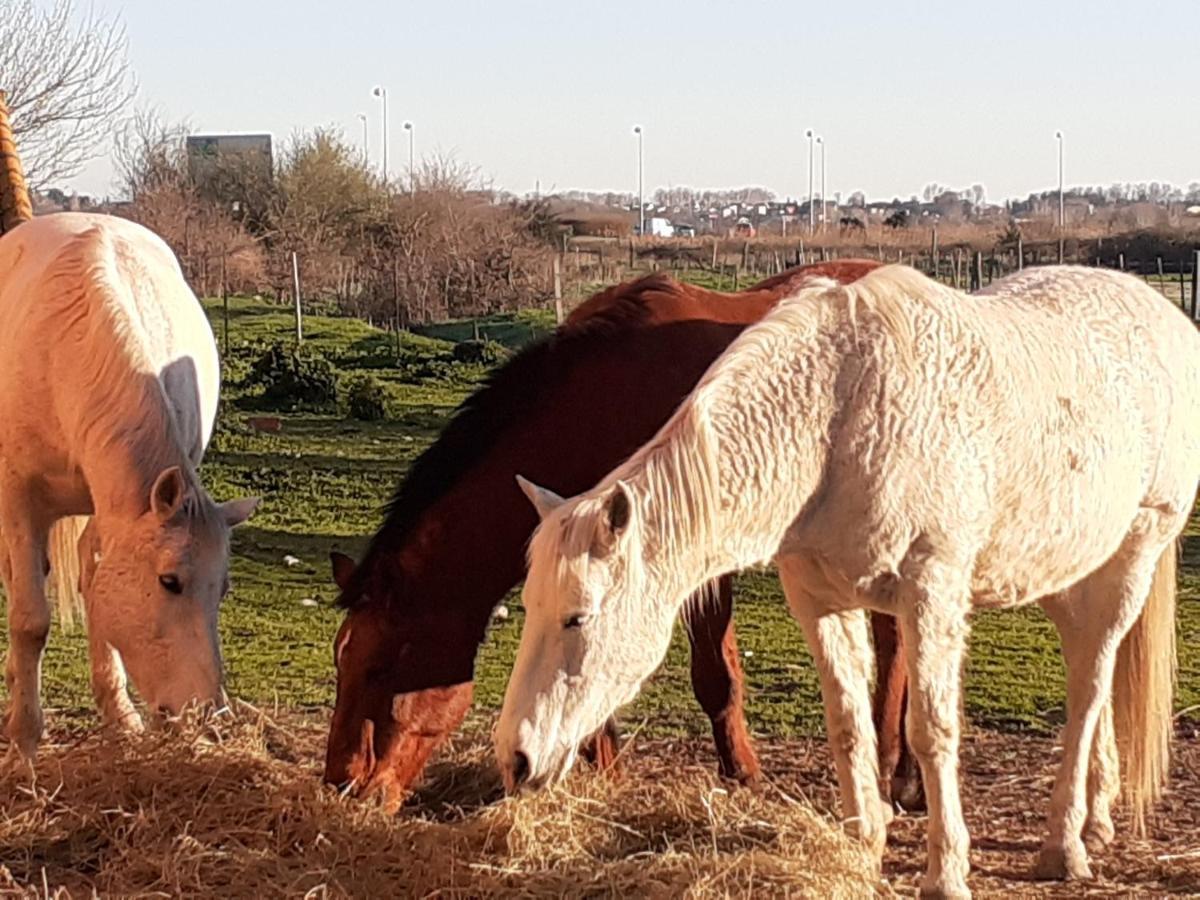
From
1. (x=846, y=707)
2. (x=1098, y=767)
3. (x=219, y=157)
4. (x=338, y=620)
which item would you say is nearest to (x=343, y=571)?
(x=846, y=707)

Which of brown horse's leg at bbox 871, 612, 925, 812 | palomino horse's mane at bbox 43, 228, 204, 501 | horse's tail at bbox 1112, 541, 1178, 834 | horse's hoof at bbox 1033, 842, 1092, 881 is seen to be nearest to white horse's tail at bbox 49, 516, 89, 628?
palomino horse's mane at bbox 43, 228, 204, 501

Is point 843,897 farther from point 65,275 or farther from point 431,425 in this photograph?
point 431,425

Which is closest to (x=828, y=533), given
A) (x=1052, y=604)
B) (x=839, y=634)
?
(x=839, y=634)

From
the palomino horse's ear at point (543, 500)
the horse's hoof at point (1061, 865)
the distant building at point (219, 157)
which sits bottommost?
the horse's hoof at point (1061, 865)

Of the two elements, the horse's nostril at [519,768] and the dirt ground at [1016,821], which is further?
the dirt ground at [1016,821]

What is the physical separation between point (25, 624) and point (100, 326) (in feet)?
3.59

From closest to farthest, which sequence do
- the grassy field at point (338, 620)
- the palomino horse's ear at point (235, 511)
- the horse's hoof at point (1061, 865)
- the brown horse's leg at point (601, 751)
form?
the horse's hoof at point (1061, 865) → the palomino horse's ear at point (235, 511) → the brown horse's leg at point (601, 751) → the grassy field at point (338, 620)

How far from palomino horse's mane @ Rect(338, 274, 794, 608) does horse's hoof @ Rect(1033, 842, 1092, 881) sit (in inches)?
81.0

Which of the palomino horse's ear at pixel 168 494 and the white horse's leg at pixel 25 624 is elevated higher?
the palomino horse's ear at pixel 168 494

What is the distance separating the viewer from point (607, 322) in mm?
5023

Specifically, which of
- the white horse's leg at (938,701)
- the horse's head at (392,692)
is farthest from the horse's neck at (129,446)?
the white horse's leg at (938,701)

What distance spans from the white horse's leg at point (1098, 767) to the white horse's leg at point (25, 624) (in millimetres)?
3454

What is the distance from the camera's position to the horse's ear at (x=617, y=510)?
3578mm

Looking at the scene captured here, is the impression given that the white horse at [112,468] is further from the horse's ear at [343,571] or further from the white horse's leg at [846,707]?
the white horse's leg at [846,707]
